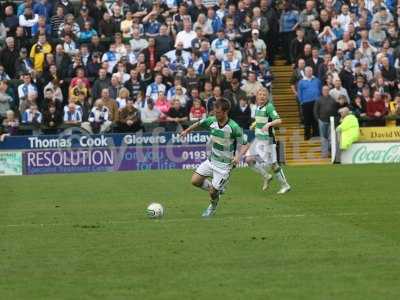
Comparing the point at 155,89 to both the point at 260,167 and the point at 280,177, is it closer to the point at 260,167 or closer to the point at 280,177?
the point at 260,167

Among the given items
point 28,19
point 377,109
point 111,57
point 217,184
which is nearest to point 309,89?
point 377,109

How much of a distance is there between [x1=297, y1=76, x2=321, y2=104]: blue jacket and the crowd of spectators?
3 centimetres

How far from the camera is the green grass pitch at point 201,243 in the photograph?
1103 cm

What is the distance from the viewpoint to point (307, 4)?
34.9 meters

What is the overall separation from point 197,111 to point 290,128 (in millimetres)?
3968

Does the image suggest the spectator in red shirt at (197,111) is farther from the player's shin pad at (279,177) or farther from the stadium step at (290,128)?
the player's shin pad at (279,177)

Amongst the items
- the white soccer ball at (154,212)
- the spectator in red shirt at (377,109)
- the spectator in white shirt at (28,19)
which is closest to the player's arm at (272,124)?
the white soccer ball at (154,212)

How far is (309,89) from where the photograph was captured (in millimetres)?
33000

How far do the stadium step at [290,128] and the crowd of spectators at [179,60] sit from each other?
1.31ft

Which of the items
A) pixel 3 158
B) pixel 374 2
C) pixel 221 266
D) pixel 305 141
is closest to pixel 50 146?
pixel 3 158

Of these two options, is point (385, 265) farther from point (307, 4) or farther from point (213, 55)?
point (307, 4)

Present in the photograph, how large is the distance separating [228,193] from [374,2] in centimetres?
1606

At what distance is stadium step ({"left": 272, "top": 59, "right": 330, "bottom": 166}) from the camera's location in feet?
108

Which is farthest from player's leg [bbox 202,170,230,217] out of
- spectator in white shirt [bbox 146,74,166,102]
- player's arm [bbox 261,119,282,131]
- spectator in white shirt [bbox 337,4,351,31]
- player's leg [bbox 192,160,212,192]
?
spectator in white shirt [bbox 337,4,351,31]
